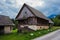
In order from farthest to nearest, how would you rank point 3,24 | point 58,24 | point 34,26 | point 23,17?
point 58,24 < point 23,17 < point 34,26 < point 3,24

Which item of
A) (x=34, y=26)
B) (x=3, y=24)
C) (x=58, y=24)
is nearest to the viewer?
(x=3, y=24)

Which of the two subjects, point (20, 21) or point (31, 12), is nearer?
point (31, 12)

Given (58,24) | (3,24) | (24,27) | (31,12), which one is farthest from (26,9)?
(58,24)

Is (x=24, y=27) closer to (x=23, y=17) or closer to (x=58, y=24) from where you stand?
(x=23, y=17)

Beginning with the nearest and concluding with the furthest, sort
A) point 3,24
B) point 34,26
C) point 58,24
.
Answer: point 3,24 < point 34,26 < point 58,24

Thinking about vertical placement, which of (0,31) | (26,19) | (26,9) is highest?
(26,9)

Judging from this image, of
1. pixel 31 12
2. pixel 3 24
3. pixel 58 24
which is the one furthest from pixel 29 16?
pixel 58 24

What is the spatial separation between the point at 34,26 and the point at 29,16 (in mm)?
3271

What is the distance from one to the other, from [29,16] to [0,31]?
8.98 metres

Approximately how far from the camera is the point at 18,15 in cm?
4159

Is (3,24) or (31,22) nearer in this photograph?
(3,24)

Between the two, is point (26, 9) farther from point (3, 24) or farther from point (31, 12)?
point (3, 24)

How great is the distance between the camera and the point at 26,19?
3941 centimetres

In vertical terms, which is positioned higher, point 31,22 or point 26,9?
point 26,9
